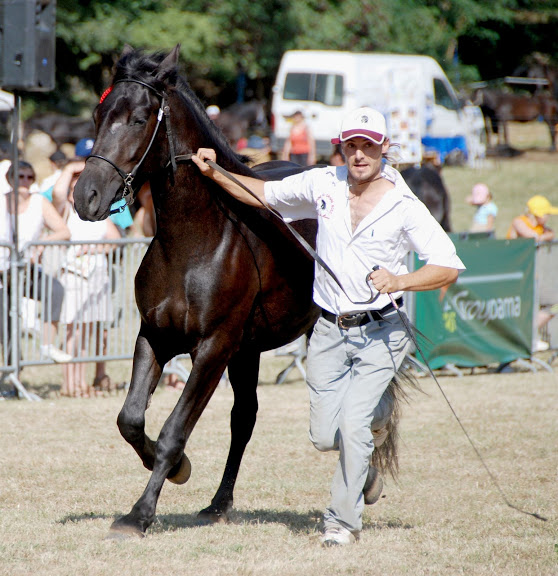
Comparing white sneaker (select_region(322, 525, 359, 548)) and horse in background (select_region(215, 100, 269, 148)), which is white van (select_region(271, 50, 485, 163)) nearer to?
horse in background (select_region(215, 100, 269, 148))

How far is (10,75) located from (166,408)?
11.7ft

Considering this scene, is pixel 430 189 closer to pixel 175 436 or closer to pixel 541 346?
pixel 541 346

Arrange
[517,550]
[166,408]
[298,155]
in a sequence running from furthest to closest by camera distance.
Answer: [298,155] → [166,408] → [517,550]

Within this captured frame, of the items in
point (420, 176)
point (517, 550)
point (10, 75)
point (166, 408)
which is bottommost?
point (166, 408)

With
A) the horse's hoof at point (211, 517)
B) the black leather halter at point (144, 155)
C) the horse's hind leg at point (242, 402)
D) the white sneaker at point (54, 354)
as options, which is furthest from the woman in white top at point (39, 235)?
the black leather halter at point (144, 155)

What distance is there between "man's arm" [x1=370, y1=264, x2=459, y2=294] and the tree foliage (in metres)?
24.7

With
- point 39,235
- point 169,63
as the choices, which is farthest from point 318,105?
point 169,63

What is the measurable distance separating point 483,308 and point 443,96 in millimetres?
17920

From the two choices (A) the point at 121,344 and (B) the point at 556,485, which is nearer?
(B) the point at 556,485

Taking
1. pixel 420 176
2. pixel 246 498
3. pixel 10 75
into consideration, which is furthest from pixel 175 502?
pixel 420 176

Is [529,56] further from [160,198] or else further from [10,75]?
[160,198]

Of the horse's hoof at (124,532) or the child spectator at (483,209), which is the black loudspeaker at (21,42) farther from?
the child spectator at (483,209)

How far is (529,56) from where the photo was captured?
155ft

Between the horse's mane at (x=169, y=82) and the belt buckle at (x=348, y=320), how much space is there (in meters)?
1.09
